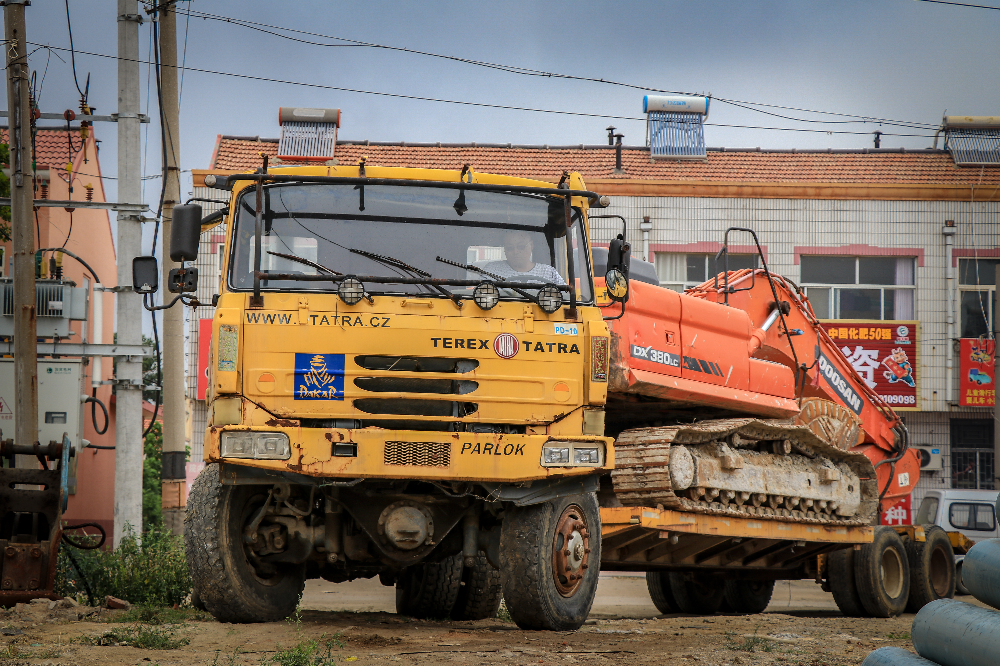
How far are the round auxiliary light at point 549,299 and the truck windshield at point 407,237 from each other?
80 mm

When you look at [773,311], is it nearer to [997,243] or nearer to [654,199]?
[654,199]

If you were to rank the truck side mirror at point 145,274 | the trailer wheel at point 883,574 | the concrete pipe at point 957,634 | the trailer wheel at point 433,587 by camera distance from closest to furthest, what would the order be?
the concrete pipe at point 957,634
the truck side mirror at point 145,274
the trailer wheel at point 433,587
the trailer wheel at point 883,574

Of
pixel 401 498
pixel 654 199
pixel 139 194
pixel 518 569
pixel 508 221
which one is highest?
pixel 654 199

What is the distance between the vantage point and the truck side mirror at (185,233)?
7848 mm

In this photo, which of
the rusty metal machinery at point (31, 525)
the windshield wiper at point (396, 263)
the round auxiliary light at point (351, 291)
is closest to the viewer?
the round auxiliary light at point (351, 291)

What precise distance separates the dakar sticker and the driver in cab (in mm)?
1317

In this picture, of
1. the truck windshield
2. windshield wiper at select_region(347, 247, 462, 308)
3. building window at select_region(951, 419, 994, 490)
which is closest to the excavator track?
the truck windshield

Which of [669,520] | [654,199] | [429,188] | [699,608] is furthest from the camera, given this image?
[654,199]

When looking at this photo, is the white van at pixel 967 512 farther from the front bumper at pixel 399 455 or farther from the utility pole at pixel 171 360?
the front bumper at pixel 399 455

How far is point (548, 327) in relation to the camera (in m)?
7.74

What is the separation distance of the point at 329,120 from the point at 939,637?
23219 mm

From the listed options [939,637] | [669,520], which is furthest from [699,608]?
[939,637]

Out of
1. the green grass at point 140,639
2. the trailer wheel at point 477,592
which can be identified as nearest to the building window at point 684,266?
the trailer wheel at point 477,592

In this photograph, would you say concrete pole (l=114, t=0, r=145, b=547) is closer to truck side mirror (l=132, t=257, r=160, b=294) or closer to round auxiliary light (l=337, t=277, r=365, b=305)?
truck side mirror (l=132, t=257, r=160, b=294)
